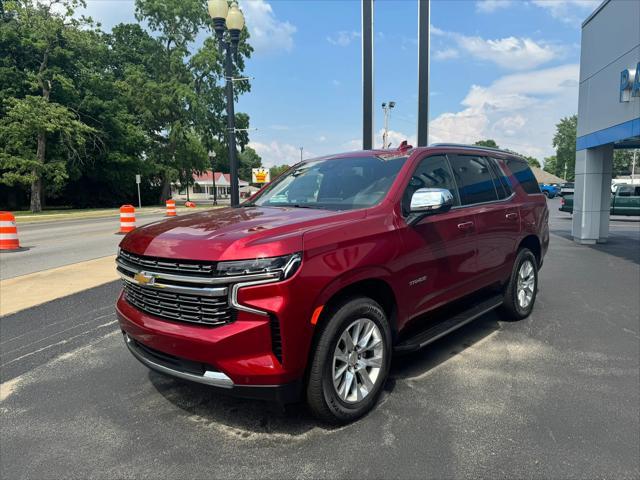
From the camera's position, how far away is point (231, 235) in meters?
2.82

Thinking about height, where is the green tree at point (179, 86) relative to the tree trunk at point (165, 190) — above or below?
above

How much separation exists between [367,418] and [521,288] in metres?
3.05

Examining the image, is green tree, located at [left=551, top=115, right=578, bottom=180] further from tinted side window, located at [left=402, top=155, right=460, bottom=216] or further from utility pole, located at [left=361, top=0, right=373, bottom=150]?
tinted side window, located at [left=402, top=155, right=460, bottom=216]

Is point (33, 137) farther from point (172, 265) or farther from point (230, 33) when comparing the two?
point (172, 265)

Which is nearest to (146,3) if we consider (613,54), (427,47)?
(427,47)

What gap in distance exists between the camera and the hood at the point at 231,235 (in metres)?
2.67

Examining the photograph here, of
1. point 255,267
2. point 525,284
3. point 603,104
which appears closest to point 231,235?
point 255,267

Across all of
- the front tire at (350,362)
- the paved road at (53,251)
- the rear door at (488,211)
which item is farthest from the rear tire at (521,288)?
the paved road at (53,251)

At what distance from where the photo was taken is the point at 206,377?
2.73 metres

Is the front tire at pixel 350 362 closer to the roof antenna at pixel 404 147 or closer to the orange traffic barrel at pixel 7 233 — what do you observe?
the roof antenna at pixel 404 147

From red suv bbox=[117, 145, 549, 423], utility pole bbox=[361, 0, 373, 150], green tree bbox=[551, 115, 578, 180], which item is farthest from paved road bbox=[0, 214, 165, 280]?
green tree bbox=[551, 115, 578, 180]

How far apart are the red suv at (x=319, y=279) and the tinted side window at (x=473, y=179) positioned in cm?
3

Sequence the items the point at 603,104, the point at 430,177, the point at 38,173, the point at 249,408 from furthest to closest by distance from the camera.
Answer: the point at 38,173 < the point at 603,104 < the point at 430,177 < the point at 249,408

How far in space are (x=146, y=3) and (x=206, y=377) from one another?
47.5 metres
